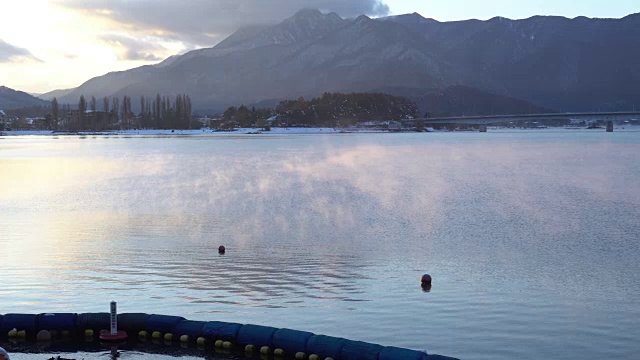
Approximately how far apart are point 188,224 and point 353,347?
3079 cm

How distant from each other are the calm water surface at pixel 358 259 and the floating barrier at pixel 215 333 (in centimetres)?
285

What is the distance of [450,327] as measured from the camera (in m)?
26.9

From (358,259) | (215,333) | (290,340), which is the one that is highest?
(290,340)

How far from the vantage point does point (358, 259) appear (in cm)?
3872

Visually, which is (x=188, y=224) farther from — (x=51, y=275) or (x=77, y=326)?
(x=77, y=326)

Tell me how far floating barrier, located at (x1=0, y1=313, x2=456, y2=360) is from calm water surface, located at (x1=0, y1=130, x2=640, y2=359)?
9.34 feet

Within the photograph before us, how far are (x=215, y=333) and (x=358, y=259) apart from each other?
1522 cm

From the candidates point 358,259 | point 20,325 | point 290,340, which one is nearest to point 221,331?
point 290,340

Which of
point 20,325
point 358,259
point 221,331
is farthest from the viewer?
point 358,259

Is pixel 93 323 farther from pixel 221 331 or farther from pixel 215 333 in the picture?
pixel 221 331

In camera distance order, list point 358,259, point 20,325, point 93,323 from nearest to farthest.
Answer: point 20,325
point 93,323
point 358,259

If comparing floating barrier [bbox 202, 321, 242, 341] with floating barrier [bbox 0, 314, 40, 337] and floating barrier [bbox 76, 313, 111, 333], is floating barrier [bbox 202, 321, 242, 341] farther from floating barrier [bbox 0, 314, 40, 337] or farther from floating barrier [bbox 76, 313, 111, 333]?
floating barrier [bbox 0, 314, 40, 337]

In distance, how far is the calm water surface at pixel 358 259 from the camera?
27344mm

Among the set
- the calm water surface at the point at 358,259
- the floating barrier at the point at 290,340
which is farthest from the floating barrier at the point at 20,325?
the floating barrier at the point at 290,340
